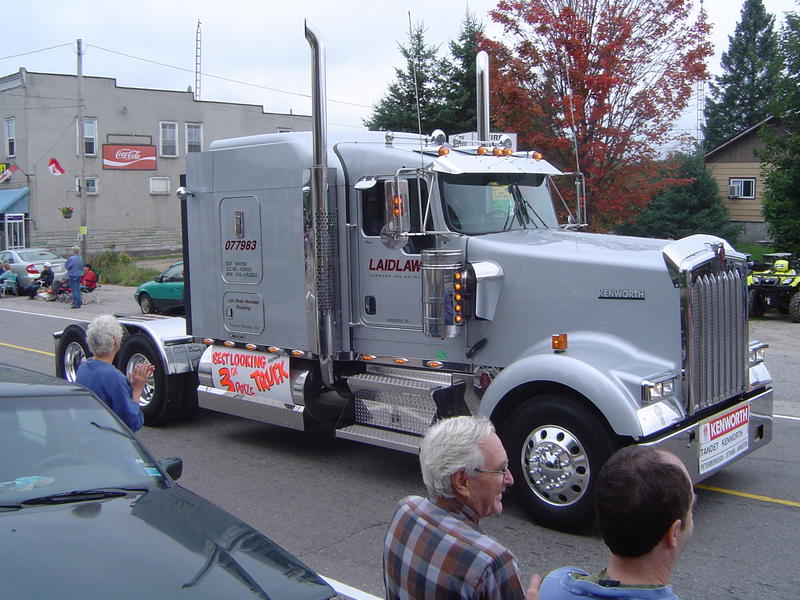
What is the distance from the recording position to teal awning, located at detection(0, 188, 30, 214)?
128ft

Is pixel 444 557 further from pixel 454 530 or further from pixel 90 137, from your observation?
pixel 90 137

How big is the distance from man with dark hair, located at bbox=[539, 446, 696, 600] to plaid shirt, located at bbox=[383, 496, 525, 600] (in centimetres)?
25

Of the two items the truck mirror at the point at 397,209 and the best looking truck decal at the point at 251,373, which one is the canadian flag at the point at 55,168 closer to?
the best looking truck decal at the point at 251,373

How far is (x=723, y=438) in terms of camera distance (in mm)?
6281

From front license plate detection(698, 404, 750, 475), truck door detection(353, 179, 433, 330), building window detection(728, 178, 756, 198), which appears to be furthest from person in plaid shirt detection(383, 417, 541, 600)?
building window detection(728, 178, 756, 198)

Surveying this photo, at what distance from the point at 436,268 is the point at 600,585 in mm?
4655

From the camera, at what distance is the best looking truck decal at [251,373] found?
8062 millimetres

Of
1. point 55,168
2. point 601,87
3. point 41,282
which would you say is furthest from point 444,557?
point 55,168

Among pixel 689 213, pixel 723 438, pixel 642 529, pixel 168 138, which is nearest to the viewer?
pixel 642 529

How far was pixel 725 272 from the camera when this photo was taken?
21.4ft

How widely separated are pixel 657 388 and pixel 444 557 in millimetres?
3734

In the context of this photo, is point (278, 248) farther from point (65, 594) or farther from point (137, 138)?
point (137, 138)

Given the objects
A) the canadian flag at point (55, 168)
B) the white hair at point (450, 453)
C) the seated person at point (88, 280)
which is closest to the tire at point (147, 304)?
the seated person at point (88, 280)

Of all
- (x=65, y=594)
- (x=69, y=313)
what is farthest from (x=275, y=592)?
(x=69, y=313)
